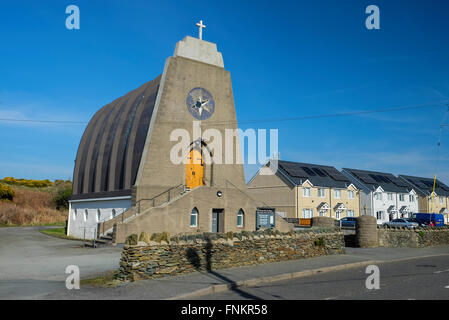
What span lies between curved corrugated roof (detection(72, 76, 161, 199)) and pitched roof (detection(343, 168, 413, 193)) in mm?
42703

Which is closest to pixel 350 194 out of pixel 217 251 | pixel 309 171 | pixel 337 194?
pixel 337 194

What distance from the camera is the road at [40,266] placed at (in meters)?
10.6

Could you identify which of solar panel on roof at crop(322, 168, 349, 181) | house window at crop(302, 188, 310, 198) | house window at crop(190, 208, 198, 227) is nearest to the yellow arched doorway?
house window at crop(190, 208, 198, 227)

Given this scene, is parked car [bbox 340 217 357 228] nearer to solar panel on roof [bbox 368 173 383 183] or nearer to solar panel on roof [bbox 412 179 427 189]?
solar panel on roof [bbox 368 173 383 183]

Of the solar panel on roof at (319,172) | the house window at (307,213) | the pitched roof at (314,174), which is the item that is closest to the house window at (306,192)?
the pitched roof at (314,174)

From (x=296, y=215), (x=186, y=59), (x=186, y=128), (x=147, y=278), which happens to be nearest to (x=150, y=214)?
(x=186, y=128)

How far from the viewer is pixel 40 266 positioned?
15273 mm

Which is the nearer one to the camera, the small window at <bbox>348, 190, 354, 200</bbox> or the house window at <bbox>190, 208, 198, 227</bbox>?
the house window at <bbox>190, 208, 198, 227</bbox>

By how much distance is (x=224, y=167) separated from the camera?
98.0 ft

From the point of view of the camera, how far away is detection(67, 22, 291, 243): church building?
80.3 ft

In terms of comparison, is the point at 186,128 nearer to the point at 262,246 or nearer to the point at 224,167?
the point at 224,167

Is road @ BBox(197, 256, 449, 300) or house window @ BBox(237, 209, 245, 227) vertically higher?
house window @ BBox(237, 209, 245, 227)

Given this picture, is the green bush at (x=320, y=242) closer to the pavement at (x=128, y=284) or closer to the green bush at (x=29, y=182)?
the pavement at (x=128, y=284)
